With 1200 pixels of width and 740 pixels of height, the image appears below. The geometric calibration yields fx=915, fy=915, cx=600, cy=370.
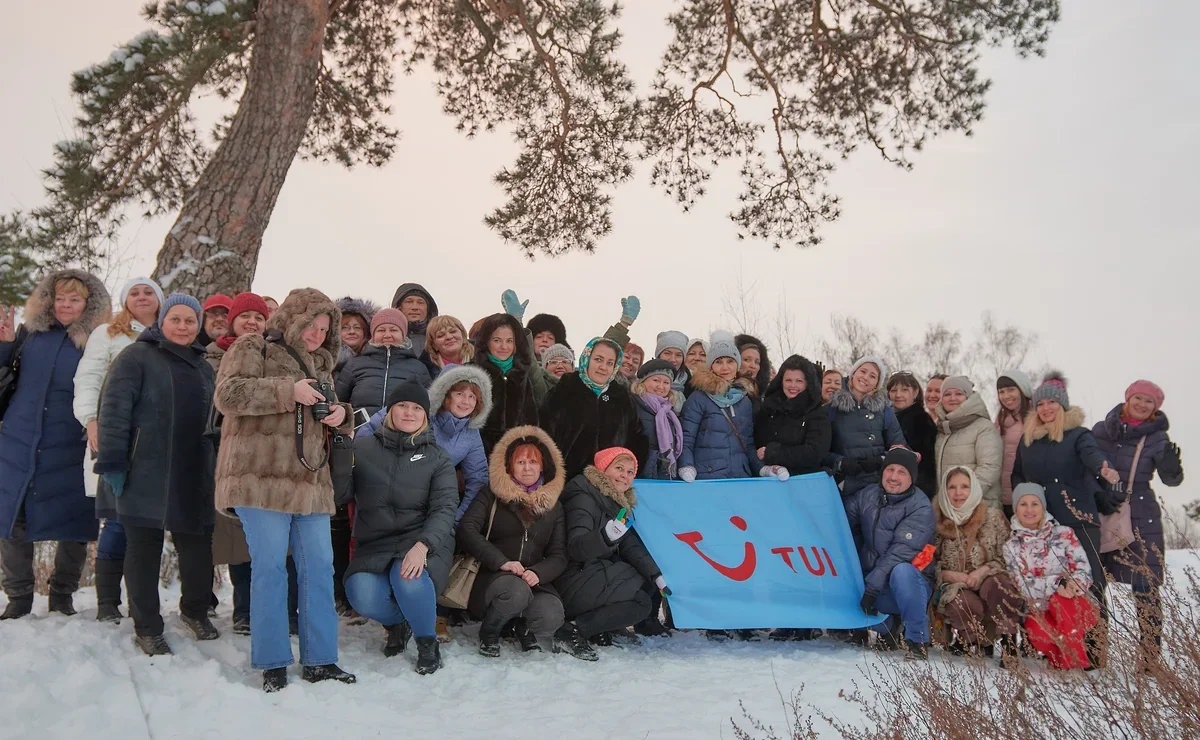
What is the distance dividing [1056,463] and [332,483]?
4540 millimetres

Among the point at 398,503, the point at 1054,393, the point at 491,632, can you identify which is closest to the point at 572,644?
the point at 491,632

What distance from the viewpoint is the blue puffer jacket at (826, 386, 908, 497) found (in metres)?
6.29

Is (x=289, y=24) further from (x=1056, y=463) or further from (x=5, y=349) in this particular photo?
(x=1056, y=463)

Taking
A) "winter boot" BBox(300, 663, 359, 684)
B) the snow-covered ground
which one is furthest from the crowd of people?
the snow-covered ground

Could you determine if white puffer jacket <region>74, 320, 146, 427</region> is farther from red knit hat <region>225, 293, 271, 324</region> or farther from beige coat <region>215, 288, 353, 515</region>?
beige coat <region>215, 288, 353, 515</region>

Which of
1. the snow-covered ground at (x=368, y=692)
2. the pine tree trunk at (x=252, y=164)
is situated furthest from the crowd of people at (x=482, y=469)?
the pine tree trunk at (x=252, y=164)

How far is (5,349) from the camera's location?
492cm

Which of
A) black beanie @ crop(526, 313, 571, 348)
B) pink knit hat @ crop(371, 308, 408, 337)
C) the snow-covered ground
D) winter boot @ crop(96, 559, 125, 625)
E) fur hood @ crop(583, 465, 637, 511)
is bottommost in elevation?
the snow-covered ground

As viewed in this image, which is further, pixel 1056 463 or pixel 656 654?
pixel 1056 463

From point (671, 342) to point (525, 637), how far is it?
2579 millimetres

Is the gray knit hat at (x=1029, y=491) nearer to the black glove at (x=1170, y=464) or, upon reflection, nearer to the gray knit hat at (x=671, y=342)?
the black glove at (x=1170, y=464)

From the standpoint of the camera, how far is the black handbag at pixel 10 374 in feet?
15.8

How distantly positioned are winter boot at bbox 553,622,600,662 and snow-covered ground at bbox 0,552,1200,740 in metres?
0.10

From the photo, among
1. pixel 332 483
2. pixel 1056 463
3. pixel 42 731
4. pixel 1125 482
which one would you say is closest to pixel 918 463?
pixel 1056 463
